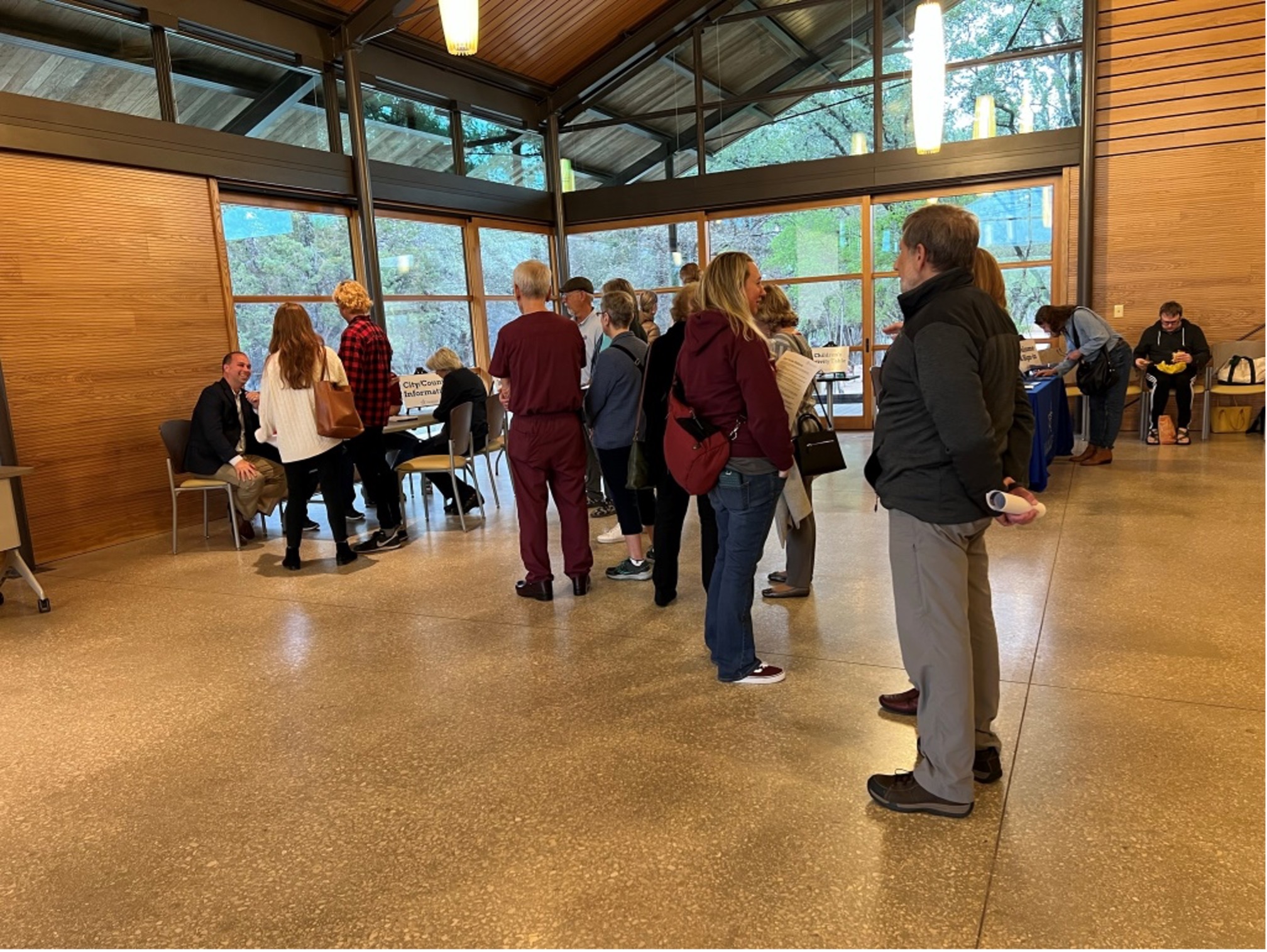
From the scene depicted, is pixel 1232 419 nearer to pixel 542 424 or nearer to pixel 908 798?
pixel 542 424

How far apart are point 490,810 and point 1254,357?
338 inches

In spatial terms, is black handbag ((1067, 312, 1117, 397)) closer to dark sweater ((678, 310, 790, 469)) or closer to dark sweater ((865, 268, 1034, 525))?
dark sweater ((678, 310, 790, 469))

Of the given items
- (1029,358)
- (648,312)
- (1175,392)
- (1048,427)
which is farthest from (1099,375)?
(648,312)

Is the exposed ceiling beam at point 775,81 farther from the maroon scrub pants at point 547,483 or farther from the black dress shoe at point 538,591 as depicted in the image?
the black dress shoe at point 538,591

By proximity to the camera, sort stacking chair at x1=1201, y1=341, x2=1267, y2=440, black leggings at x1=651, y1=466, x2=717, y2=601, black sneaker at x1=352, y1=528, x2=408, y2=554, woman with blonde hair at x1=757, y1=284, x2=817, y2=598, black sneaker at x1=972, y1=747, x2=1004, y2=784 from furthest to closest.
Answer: stacking chair at x1=1201, y1=341, x2=1267, y2=440 < black sneaker at x1=352, y1=528, x2=408, y2=554 < black leggings at x1=651, y1=466, x2=717, y2=601 < woman with blonde hair at x1=757, y1=284, x2=817, y2=598 < black sneaker at x1=972, y1=747, x2=1004, y2=784

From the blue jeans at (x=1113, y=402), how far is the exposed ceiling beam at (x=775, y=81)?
4673 mm

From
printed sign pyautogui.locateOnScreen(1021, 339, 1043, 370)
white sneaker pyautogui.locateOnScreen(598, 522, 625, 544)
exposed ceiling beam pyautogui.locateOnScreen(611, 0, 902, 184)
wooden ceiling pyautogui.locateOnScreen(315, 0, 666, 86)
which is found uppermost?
wooden ceiling pyautogui.locateOnScreen(315, 0, 666, 86)

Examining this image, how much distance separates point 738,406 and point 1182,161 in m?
7.77

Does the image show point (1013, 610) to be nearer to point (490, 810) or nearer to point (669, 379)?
point (669, 379)

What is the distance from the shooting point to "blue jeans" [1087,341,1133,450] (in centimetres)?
689

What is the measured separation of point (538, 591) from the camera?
4.13m

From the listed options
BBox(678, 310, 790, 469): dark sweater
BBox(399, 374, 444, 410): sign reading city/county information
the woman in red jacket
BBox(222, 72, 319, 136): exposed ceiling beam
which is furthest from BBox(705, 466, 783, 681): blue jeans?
BBox(222, 72, 319, 136): exposed ceiling beam

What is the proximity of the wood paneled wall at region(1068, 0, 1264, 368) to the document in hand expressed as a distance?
7082mm

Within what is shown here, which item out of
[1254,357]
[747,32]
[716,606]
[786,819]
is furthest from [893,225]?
[786,819]
